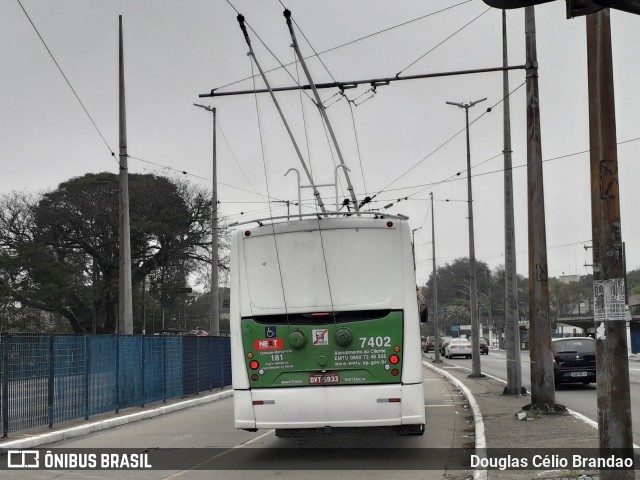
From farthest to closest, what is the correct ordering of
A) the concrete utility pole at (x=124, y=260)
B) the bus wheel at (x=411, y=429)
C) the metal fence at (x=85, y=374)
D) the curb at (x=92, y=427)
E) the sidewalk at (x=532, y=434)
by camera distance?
the concrete utility pole at (x=124, y=260)
the metal fence at (x=85, y=374)
the curb at (x=92, y=427)
the bus wheel at (x=411, y=429)
the sidewalk at (x=532, y=434)

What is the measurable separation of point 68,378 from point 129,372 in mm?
3319

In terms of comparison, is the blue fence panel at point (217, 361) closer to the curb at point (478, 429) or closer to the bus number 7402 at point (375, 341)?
the curb at point (478, 429)


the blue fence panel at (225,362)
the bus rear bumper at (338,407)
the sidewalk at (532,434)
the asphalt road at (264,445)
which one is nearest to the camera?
the sidewalk at (532,434)

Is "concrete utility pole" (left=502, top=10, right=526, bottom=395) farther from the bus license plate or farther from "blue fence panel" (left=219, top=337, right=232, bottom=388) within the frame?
the bus license plate

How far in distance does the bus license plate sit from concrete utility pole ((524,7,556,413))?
6.51m

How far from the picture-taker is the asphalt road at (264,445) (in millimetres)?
10695

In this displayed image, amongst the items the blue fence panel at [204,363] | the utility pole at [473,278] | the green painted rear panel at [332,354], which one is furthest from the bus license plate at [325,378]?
the utility pole at [473,278]

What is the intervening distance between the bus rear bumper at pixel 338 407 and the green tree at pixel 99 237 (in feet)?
150

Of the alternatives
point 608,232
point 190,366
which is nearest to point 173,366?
point 190,366

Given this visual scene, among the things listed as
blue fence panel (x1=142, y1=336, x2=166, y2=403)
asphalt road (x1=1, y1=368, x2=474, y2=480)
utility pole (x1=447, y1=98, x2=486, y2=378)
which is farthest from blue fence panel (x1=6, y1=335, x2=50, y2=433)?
utility pole (x1=447, y1=98, x2=486, y2=378)

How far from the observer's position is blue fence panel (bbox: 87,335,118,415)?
56.5ft

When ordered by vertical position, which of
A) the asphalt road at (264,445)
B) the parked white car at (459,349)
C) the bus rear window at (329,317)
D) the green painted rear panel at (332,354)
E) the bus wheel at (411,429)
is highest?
the bus rear window at (329,317)

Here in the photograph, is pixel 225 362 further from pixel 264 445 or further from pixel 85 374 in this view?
pixel 264 445

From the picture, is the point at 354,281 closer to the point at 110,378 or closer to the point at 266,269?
the point at 266,269
